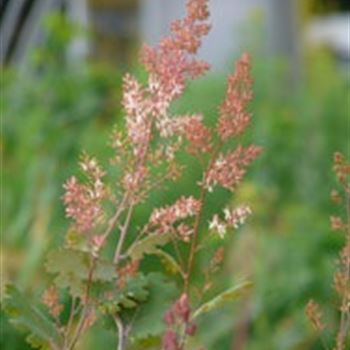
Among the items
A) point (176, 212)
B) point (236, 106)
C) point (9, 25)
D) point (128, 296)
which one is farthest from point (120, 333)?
point (9, 25)

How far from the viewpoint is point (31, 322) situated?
1407mm

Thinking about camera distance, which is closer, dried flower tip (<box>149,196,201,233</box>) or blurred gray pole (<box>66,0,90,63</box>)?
dried flower tip (<box>149,196,201,233</box>)

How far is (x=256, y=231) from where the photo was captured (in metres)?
3.86

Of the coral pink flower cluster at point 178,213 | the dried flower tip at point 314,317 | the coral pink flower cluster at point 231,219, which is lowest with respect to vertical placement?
the dried flower tip at point 314,317

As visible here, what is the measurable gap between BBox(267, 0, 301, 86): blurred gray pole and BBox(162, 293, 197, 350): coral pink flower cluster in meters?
5.72

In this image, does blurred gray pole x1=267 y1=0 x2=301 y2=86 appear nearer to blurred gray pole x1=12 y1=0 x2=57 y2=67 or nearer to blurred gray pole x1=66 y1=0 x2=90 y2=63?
blurred gray pole x1=66 y1=0 x2=90 y2=63

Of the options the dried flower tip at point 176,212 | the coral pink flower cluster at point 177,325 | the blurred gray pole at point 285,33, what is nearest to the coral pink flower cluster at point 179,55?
the dried flower tip at point 176,212

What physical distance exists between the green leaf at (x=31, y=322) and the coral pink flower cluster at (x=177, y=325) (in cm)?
15

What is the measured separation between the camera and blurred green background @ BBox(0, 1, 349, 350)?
3404 mm

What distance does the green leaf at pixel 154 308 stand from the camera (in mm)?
1466

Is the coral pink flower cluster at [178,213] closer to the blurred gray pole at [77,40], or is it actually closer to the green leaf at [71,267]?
the green leaf at [71,267]

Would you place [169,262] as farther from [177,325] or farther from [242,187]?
[242,187]

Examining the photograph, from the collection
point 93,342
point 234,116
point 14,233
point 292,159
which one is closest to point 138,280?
point 234,116

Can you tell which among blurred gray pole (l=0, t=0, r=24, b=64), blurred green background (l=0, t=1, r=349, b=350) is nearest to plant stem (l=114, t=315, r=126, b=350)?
blurred green background (l=0, t=1, r=349, b=350)
